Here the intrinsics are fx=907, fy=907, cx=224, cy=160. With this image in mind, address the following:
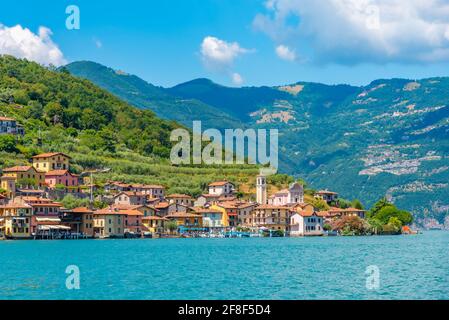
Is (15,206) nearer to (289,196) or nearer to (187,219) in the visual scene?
(187,219)

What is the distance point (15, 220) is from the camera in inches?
4008

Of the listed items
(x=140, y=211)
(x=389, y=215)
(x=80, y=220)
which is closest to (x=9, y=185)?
(x=80, y=220)

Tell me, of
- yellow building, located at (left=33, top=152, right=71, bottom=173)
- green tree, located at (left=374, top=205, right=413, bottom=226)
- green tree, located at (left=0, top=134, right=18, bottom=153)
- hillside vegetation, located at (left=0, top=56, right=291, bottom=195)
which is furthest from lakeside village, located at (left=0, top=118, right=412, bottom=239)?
green tree, located at (left=0, top=134, right=18, bottom=153)

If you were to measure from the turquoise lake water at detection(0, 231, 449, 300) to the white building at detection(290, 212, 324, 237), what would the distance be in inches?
1798

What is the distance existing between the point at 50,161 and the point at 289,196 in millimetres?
35896

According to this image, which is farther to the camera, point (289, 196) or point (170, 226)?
point (289, 196)

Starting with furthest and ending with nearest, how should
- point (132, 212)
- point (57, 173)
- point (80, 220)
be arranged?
point (57, 173)
point (132, 212)
point (80, 220)

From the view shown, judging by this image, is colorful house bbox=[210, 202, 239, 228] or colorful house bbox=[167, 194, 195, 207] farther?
colorful house bbox=[167, 194, 195, 207]

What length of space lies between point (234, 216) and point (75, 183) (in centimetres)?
2255

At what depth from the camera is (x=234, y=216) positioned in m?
127

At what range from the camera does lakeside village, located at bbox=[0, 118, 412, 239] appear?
104375 mm

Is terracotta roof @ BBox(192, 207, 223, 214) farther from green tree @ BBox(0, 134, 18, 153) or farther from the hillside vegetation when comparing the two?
green tree @ BBox(0, 134, 18, 153)
